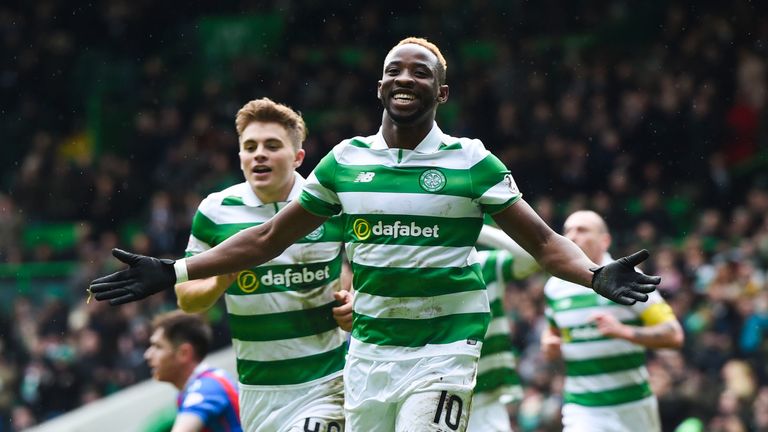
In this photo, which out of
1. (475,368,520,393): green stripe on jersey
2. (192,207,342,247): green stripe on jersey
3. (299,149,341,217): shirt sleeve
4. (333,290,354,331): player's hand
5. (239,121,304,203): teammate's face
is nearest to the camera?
(299,149,341,217): shirt sleeve

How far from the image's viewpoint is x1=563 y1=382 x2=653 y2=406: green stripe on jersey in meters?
7.95

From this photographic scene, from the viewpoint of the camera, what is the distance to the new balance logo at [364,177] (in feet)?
17.7

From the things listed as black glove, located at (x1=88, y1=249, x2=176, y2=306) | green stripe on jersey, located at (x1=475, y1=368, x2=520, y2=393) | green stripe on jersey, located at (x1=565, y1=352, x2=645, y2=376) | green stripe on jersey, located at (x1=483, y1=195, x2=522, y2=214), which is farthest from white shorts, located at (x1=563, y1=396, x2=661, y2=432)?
black glove, located at (x1=88, y1=249, x2=176, y2=306)

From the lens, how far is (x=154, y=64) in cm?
2066

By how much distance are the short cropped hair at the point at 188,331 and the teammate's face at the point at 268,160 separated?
1273 mm

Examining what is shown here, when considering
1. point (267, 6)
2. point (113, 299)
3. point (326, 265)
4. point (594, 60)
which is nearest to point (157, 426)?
point (326, 265)

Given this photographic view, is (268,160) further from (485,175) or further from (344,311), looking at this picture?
(485,175)

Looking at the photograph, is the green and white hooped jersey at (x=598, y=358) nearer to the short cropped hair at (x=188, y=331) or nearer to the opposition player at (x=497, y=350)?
the opposition player at (x=497, y=350)

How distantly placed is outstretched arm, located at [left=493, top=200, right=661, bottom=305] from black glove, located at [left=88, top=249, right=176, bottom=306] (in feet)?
4.57

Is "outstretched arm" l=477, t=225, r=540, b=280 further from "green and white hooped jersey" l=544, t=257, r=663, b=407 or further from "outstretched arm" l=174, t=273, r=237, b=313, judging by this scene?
"outstretched arm" l=174, t=273, r=237, b=313

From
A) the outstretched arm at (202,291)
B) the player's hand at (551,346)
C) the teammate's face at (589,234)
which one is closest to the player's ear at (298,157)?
the outstretched arm at (202,291)

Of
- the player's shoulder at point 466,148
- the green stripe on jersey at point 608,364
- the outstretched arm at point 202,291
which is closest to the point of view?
the player's shoulder at point 466,148

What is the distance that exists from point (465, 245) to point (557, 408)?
21.8 ft

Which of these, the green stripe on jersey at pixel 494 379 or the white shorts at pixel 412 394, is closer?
the white shorts at pixel 412 394
